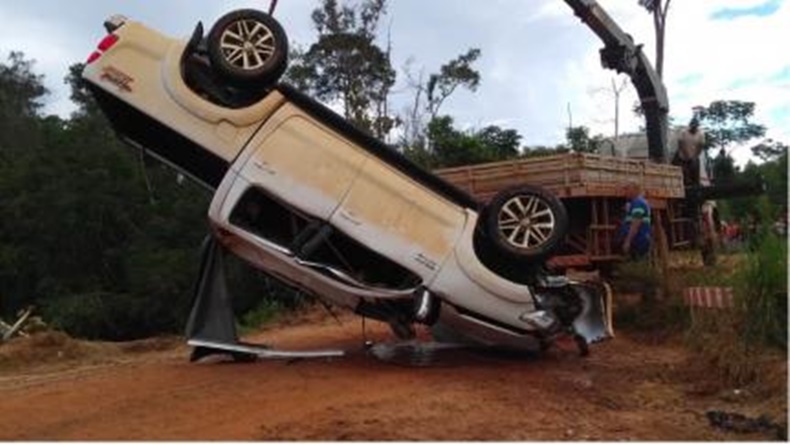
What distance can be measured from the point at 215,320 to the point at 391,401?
106 inches

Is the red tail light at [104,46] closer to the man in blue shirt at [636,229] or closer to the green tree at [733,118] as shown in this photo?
the man in blue shirt at [636,229]

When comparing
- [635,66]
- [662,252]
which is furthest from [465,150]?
[662,252]

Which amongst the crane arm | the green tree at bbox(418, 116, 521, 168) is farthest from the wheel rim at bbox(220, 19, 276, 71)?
the green tree at bbox(418, 116, 521, 168)

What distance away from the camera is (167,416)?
717 centimetres

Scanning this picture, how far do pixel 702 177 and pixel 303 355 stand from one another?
30.8 feet

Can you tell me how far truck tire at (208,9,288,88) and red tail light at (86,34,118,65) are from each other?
0.87 meters

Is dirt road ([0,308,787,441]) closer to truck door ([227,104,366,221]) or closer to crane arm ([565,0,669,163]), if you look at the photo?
truck door ([227,104,366,221])

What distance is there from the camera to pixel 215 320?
945 cm

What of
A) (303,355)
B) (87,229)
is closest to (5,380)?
(303,355)

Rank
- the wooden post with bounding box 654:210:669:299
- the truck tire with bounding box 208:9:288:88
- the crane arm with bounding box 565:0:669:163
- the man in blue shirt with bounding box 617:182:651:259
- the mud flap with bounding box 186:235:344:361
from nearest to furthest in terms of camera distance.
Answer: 1. the truck tire with bounding box 208:9:288:88
2. the mud flap with bounding box 186:235:344:361
3. the wooden post with bounding box 654:210:669:299
4. the man in blue shirt with bounding box 617:182:651:259
5. the crane arm with bounding box 565:0:669:163

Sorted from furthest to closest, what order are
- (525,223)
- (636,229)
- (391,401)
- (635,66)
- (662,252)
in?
(635,66) < (662,252) < (636,229) < (525,223) < (391,401)

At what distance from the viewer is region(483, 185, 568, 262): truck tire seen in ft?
27.8

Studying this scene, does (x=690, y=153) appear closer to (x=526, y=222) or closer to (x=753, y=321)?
(x=753, y=321)

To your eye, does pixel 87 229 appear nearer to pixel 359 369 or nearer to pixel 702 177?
pixel 702 177
